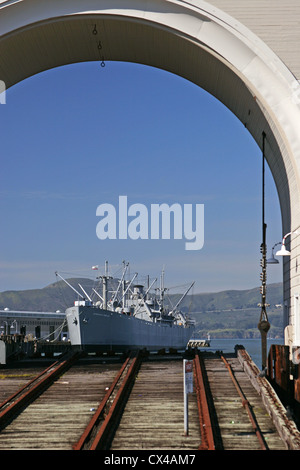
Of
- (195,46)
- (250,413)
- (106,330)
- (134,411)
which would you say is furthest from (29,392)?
(106,330)

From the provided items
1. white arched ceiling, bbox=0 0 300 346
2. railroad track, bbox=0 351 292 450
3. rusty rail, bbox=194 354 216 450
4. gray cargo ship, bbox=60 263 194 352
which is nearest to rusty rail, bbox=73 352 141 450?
railroad track, bbox=0 351 292 450

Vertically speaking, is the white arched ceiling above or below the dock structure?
above

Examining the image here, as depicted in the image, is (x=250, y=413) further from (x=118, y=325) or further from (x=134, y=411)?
(x=118, y=325)

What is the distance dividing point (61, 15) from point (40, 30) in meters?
0.81

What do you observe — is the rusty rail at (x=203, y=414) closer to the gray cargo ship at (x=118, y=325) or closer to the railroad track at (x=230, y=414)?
the railroad track at (x=230, y=414)

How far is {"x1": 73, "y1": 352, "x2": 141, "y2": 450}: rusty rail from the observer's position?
36.2 ft

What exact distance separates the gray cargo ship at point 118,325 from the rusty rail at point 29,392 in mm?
35942

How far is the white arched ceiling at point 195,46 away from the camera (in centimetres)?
1571

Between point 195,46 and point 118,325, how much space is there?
50.2 m

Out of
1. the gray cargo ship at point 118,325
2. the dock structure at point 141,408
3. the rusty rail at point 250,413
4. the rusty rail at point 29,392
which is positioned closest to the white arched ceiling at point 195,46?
the rusty rail at point 250,413

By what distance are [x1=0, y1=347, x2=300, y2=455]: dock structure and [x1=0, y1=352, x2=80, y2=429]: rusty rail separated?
0.07ft

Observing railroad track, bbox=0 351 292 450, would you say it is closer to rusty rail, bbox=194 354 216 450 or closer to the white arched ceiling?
rusty rail, bbox=194 354 216 450

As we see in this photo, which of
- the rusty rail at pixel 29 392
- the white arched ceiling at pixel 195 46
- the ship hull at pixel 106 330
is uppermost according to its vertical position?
the white arched ceiling at pixel 195 46

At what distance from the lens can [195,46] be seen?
16.5 metres
